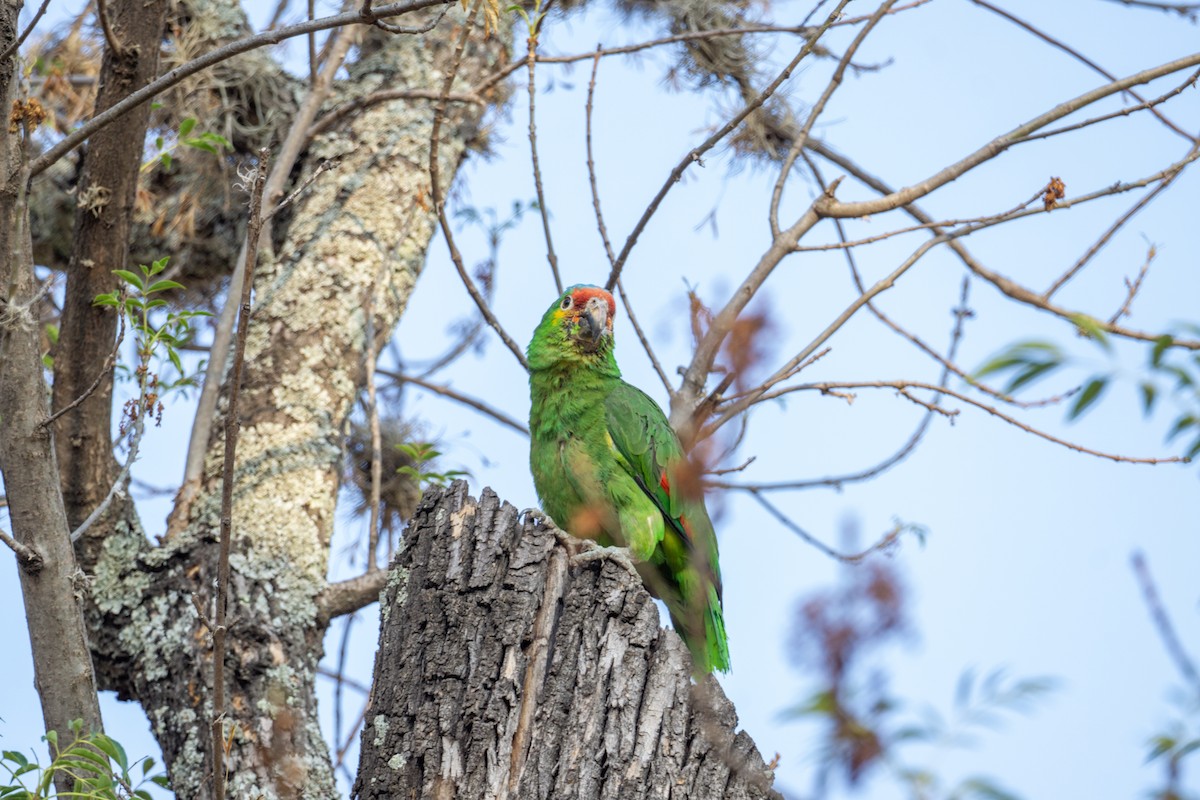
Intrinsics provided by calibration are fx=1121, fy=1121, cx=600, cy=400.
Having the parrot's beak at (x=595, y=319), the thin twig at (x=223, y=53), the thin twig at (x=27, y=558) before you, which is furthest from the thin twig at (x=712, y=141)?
the thin twig at (x=27, y=558)

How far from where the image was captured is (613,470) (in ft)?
13.4

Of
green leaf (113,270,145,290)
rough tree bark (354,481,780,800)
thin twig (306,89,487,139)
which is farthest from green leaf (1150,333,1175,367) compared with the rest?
thin twig (306,89,487,139)

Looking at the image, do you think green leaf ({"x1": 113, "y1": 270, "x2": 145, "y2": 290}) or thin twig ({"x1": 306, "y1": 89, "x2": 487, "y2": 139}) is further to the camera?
thin twig ({"x1": 306, "y1": 89, "x2": 487, "y2": 139})

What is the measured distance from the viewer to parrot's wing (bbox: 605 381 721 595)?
162 inches

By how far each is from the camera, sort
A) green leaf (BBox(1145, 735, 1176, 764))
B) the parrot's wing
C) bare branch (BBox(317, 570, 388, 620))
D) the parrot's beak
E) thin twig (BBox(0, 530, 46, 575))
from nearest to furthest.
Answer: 1. green leaf (BBox(1145, 735, 1176, 764))
2. thin twig (BBox(0, 530, 46, 575))
3. bare branch (BBox(317, 570, 388, 620))
4. the parrot's wing
5. the parrot's beak

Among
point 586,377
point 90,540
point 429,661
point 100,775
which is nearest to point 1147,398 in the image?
point 429,661

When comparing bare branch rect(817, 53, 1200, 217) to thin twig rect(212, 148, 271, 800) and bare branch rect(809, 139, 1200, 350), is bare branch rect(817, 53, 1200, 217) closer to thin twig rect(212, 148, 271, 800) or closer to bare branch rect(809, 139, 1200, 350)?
bare branch rect(809, 139, 1200, 350)

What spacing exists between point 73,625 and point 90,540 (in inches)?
32.0

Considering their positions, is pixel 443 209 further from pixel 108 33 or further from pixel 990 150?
pixel 990 150

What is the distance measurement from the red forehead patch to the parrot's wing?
493mm

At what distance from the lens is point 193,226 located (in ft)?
17.3

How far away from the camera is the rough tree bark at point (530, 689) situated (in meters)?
2.55

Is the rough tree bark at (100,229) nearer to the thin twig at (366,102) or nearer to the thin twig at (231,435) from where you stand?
the thin twig at (366,102)

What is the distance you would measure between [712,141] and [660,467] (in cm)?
118
